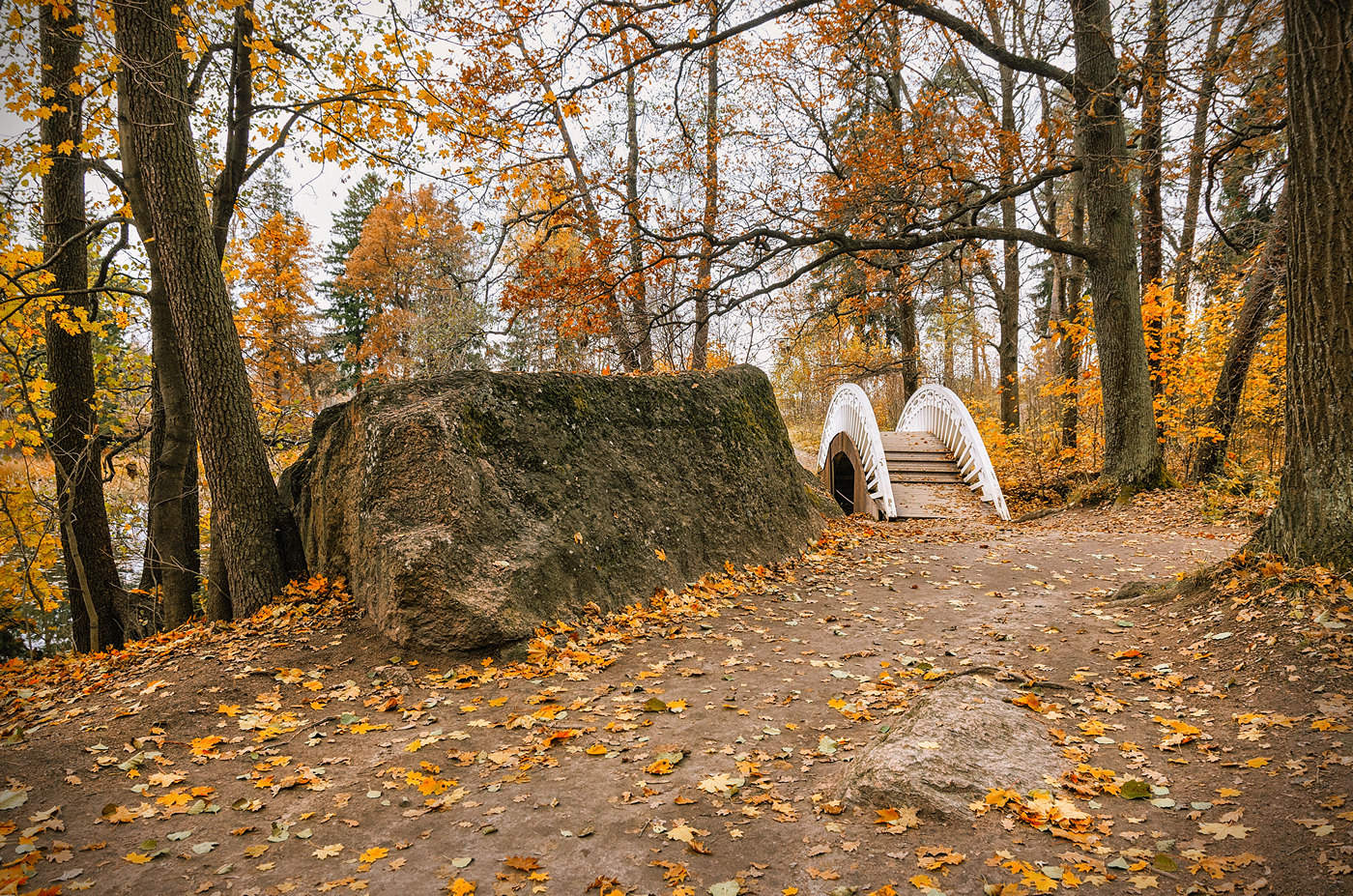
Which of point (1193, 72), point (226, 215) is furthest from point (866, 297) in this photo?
point (226, 215)

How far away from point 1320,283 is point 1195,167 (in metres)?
8.05

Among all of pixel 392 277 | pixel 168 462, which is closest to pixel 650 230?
pixel 168 462

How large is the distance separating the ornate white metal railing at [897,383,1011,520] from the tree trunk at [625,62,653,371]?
22.3ft

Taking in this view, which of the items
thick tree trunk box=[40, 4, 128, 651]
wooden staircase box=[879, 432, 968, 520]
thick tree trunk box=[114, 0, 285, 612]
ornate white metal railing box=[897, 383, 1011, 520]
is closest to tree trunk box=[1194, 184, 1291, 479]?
ornate white metal railing box=[897, 383, 1011, 520]

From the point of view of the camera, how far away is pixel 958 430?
589 inches

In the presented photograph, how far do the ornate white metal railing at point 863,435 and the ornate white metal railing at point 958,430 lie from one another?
170 centimetres

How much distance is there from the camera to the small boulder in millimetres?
2734

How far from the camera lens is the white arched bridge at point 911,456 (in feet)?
41.5

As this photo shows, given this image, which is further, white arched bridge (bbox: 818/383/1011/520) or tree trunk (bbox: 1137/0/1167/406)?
white arched bridge (bbox: 818/383/1011/520)

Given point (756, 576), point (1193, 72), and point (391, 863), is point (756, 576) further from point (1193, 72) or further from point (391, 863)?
point (1193, 72)

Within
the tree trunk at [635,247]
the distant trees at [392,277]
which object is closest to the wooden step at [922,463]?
the tree trunk at [635,247]

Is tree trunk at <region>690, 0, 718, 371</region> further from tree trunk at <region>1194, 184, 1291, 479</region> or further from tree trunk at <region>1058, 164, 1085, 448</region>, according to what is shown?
tree trunk at <region>1194, 184, 1291, 479</region>

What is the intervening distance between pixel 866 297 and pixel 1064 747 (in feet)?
40.4

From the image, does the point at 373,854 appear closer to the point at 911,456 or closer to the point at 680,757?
the point at 680,757
